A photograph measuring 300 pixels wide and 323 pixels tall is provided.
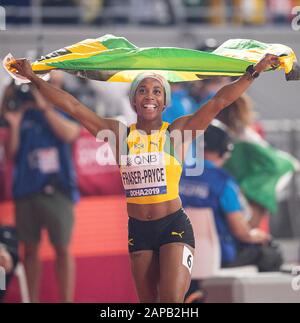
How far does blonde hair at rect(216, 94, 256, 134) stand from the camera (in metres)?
12.0

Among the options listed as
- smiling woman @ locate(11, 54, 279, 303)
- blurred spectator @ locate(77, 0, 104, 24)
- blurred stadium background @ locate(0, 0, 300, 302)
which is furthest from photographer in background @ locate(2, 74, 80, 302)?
blurred spectator @ locate(77, 0, 104, 24)

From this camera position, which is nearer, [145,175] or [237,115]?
[145,175]

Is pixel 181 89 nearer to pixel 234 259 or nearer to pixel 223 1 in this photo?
pixel 234 259

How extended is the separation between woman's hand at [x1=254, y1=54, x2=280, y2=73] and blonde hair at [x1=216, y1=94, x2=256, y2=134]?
355 centimetres

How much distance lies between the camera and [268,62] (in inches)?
326

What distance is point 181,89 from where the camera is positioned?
12.7 metres

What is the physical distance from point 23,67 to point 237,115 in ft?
13.3

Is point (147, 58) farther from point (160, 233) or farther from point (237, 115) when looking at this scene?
point (237, 115)

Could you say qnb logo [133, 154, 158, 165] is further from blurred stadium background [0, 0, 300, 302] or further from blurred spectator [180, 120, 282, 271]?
blurred stadium background [0, 0, 300, 302]

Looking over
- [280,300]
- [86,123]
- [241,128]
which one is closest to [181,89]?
[241,128]

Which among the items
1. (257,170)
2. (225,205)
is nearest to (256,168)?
(257,170)

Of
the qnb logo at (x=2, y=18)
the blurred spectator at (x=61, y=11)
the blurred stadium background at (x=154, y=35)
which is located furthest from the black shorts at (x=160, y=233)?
the blurred spectator at (x=61, y=11)

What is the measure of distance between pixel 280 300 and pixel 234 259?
1.51m

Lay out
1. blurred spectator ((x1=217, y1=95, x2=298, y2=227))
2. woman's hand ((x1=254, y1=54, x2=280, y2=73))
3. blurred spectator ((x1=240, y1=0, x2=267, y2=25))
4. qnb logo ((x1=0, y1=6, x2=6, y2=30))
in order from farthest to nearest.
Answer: blurred spectator ((x1=240, y1=0, x2=267, y2=25)) < qnb logo ((x1=0, y1=6, x2=6, y2=30)) < blurred spectator ((x1=217, y1=95, x2=298, y2=227)) < woman's hand ((x1=254, y1=54, x2=280, y2=73))
